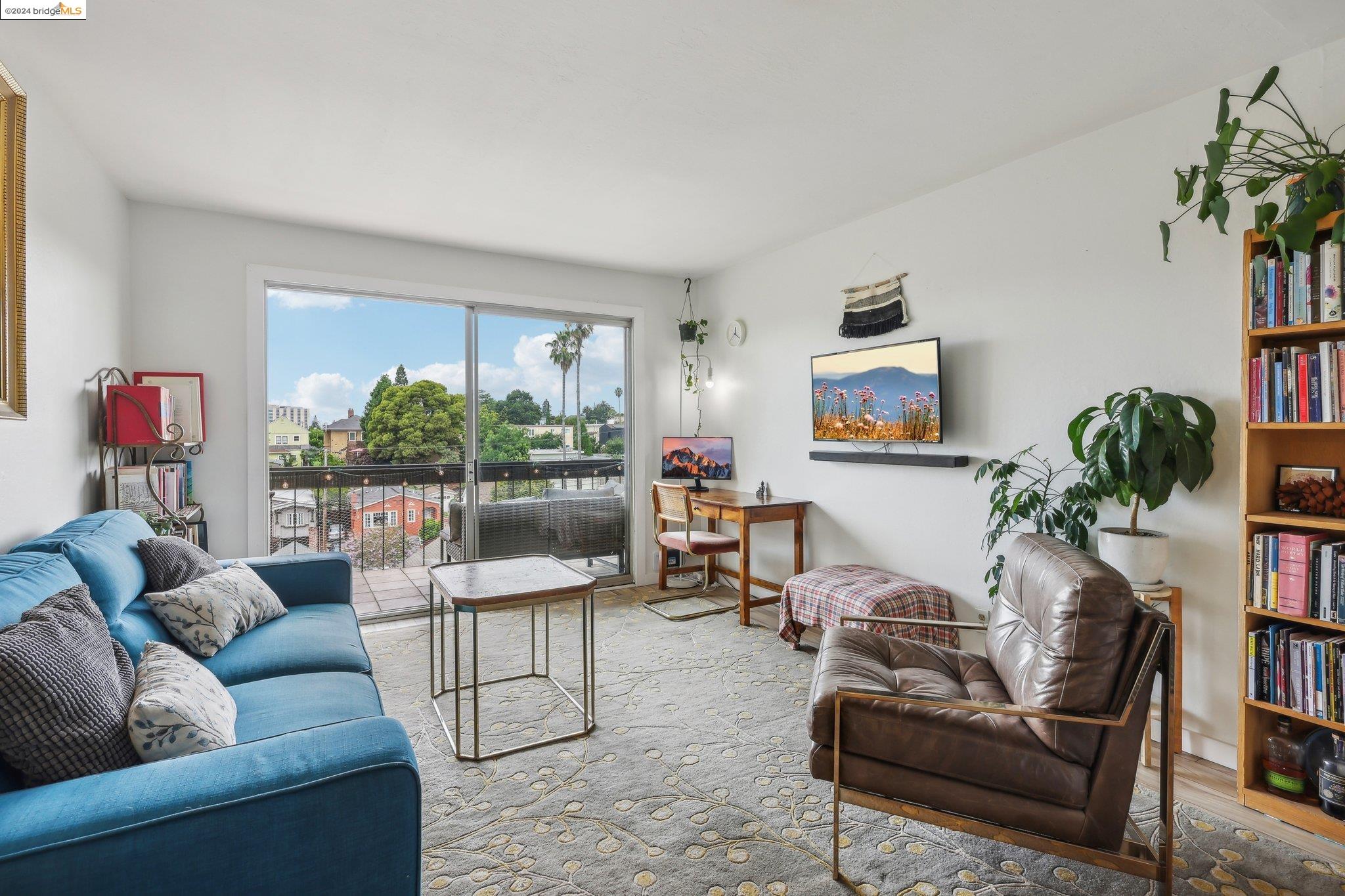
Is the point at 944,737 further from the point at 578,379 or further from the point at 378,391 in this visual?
the point at 378,391

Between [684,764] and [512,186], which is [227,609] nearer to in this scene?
[684,764]

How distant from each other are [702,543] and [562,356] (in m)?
1.82

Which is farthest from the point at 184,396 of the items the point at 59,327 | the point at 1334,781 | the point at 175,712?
the point at 1334,781

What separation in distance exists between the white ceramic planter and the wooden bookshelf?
246mm

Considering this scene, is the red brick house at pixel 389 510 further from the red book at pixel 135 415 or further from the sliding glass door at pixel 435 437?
the red book at pixel 135 415

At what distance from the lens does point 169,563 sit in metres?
2.48

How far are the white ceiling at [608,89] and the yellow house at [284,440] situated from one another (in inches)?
53.5

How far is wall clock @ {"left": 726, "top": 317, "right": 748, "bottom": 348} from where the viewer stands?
16.7ft

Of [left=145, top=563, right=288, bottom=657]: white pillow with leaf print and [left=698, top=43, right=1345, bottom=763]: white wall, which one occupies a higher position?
[left=698, top=43, right=1345, bottom=763]: white wall

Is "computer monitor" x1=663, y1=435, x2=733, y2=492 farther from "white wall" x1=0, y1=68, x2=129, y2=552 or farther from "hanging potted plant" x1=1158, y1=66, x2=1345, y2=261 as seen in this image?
"white wall" x1=0, y1=68, x2=129, y2=552

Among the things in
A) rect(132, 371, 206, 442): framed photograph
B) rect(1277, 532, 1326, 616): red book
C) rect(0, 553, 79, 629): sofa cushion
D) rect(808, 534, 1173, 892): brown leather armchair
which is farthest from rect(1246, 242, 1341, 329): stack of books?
rect(132, 371, 206, 442): framed photograph

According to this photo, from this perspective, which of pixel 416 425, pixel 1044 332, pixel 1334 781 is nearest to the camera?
pixel 1334 781

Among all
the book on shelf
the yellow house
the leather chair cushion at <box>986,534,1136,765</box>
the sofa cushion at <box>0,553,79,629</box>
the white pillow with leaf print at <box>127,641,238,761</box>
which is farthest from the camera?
the yellow house

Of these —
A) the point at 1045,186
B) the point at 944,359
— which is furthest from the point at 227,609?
the point at 1045,186
